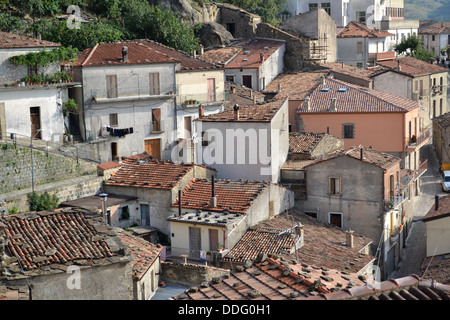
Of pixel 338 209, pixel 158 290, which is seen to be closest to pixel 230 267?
pixel 158 290

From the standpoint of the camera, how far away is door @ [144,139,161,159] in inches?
1518

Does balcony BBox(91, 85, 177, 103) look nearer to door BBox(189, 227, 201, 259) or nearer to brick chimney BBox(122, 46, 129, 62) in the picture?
brick chimney BBox(122, 46, 129, 62)

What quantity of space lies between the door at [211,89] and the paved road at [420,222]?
503 inches

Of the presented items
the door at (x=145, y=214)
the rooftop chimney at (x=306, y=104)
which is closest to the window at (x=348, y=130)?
the rooftop chimney at (x=306, y=104)

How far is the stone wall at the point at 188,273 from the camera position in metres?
23.2

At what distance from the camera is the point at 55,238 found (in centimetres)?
1992

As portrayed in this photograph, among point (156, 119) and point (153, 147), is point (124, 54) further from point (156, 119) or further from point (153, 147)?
point (153, 147)

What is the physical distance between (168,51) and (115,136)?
331 inches

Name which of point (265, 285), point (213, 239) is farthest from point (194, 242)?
point (265, 285)

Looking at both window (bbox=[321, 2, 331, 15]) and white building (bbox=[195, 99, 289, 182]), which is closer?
white building (bbox=[195, 99, 289, 182])

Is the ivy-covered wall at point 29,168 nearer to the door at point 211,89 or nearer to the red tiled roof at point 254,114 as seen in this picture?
the red tiled roof at point 254,114

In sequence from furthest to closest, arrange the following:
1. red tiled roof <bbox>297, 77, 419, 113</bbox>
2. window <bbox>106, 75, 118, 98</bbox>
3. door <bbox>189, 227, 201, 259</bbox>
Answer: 1. red tiled roof <bbox>297, 77, 419, 113</bbox>
2. window <bbox>106, 75, 118, 98</bbox>
3. door <bbox>189, 227, 201, 259</bbox>

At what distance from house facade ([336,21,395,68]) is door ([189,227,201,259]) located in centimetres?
3723

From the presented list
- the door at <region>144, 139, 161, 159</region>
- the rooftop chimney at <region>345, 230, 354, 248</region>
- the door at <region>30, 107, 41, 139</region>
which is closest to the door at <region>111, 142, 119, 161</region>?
the door at <region>144, 139, 161, 159</region>
